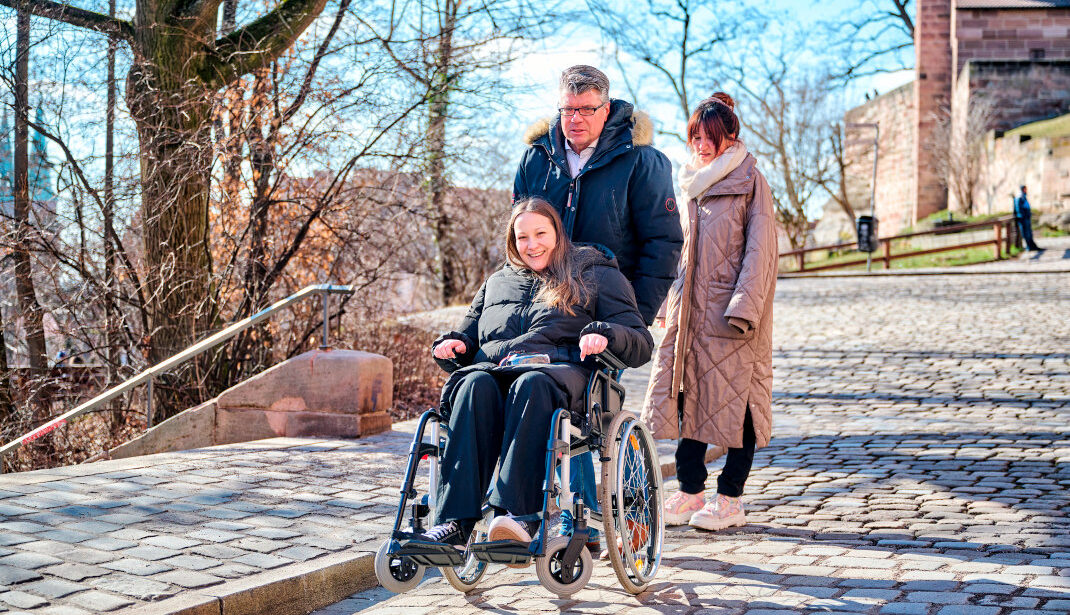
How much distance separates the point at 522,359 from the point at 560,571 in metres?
0.79

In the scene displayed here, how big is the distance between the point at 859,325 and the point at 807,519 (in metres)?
10.8

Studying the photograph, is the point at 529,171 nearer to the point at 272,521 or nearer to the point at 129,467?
the point at 272,521

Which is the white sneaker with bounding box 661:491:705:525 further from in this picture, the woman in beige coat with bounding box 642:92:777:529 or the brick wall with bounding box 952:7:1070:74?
the brick wall with bounding box 952:7:1070:74

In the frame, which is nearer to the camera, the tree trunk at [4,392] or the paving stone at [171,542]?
the paving stone at [171,542]

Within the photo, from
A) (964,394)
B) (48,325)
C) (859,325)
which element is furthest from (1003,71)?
(48,325)

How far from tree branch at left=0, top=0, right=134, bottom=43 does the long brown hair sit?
593 cm

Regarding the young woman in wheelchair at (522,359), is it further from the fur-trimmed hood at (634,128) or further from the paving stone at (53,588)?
the paving stone at (53,588)

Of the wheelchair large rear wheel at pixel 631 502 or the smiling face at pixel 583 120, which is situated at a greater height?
the smiling face at pixel 583 120

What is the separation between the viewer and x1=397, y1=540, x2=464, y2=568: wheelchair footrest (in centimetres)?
356

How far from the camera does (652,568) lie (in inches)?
164

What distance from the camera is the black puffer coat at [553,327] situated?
4035mm

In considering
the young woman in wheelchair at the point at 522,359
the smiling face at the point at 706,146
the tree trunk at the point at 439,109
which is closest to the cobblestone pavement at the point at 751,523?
the young woman in wheelchair at the point at 522,359

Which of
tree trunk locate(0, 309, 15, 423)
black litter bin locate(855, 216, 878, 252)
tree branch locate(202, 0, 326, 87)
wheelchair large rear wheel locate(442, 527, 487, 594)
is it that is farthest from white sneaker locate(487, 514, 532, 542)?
black litter bin locate(855, 216, 878, 252)

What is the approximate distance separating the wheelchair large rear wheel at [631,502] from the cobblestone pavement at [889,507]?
0.12 meters
